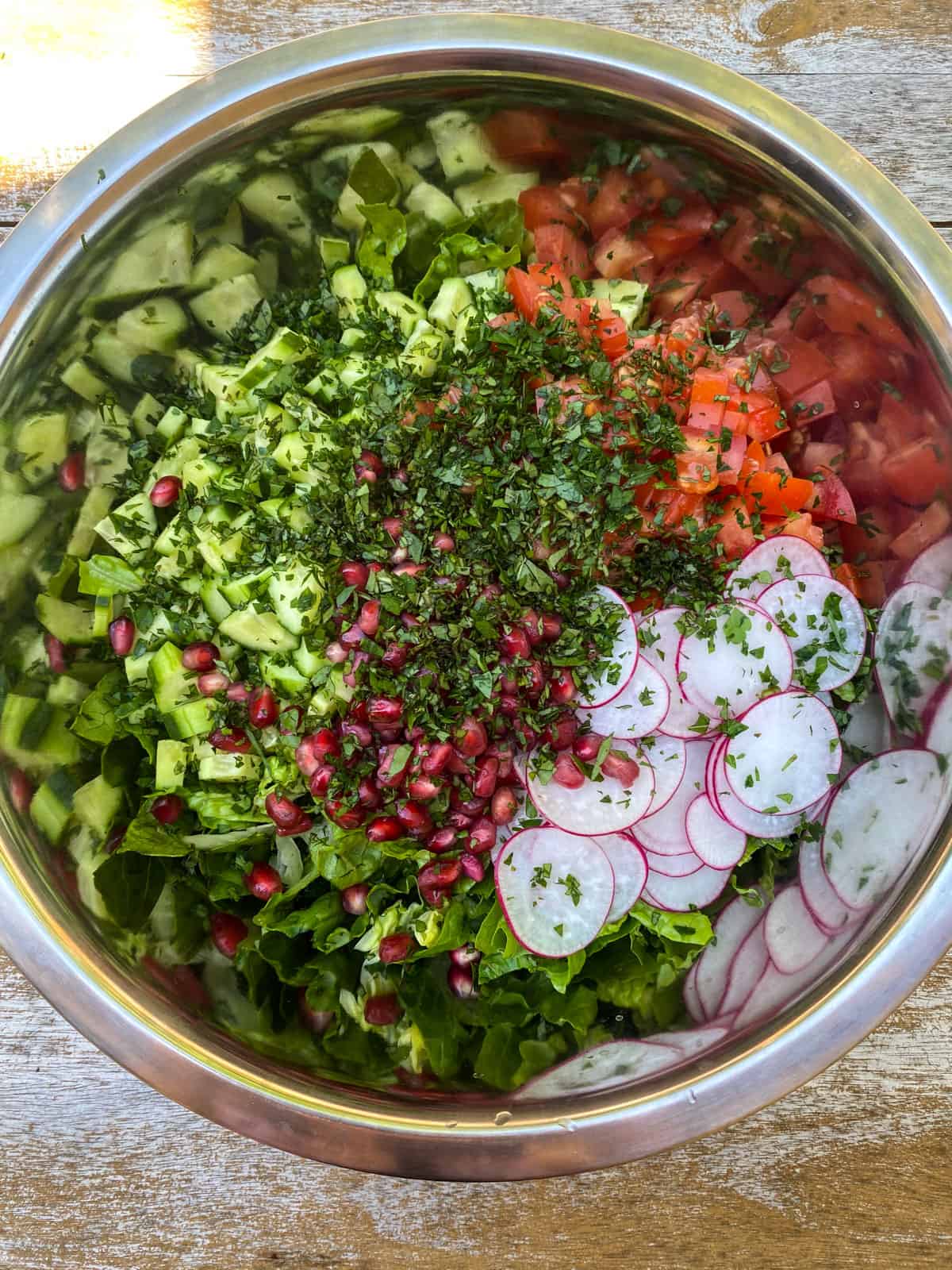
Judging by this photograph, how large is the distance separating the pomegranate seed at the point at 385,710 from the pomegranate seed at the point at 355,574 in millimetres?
204

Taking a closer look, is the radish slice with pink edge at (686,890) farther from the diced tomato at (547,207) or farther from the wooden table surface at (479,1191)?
the diced tomato at (547,207)

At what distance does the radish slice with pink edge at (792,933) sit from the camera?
1600mm

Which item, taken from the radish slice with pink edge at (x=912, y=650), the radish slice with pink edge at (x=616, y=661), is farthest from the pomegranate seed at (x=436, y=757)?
the radish slice with pink edge at (x=912, y=650)

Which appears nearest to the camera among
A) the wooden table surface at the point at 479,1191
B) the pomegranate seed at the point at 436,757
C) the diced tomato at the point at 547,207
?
the pomegranate seed at the point at 436,757

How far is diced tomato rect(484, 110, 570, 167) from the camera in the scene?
65.4 inches

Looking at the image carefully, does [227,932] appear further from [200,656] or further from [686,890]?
[686,890]

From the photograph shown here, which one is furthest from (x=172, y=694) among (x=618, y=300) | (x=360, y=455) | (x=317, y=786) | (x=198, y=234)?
(x=618, y=300)

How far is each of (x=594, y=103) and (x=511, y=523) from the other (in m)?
0.77

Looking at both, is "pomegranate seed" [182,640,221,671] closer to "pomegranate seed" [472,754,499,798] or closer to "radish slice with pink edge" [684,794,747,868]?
"pomegranate seed" [472,754,499,798]

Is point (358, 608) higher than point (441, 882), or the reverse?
point (358, 608)

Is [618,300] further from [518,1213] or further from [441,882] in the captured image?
[518,1213]

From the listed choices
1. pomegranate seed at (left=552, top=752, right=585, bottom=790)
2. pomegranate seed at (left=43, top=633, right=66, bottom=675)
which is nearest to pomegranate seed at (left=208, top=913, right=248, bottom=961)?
pomegranate seed at (left=43, top=633, right=66, bottom=675)

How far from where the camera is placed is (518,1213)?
190cm

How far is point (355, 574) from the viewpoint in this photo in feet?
5.19
